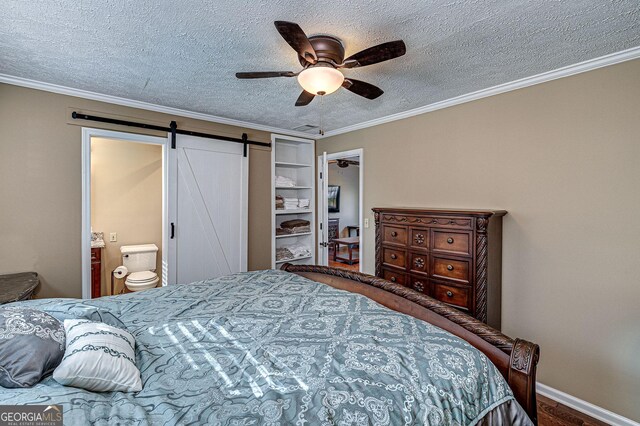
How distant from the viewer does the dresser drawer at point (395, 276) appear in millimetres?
2944

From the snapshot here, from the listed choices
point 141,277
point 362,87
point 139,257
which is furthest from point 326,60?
point 139,257

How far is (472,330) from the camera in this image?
155 cm

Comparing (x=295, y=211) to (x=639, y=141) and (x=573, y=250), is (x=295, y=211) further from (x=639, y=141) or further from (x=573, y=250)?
(x=639, y=141)

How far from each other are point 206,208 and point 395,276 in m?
2.32

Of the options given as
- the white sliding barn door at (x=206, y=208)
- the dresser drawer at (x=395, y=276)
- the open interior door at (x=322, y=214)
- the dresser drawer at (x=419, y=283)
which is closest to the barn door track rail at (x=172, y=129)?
the white sliding barn door at (x=206, y=208)

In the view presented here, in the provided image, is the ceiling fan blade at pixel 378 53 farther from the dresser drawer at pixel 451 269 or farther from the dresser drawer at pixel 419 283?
the dresser drawer at pixel 419 283

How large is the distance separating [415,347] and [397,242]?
1.73 m

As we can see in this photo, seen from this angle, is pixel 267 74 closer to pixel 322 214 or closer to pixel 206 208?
pixel 206 208

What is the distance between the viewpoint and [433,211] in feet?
8.85

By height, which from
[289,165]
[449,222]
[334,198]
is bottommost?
[449,222]

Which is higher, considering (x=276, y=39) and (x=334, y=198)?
(x=276, y=39)

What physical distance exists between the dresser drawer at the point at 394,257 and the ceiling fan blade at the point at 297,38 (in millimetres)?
1903

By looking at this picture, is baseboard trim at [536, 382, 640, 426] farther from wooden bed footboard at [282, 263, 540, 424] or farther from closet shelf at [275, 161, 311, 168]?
closet shelf at [275, 161, 311, 168]

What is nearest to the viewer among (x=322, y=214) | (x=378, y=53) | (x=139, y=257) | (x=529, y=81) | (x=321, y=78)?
(x=378, y=53)
